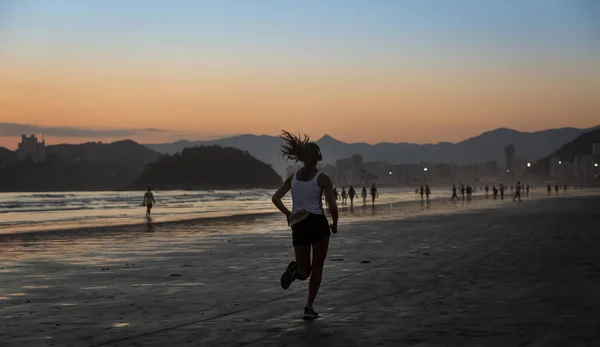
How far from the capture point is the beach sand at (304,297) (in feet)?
28.0

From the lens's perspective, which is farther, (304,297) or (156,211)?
(156,211)

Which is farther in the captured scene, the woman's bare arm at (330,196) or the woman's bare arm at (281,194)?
the woman's bare arm at (281,194)

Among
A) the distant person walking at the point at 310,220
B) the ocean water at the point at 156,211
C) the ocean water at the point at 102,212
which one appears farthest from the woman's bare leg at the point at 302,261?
the ocean water at the point at 102,212

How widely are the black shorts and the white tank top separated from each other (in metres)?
0.08

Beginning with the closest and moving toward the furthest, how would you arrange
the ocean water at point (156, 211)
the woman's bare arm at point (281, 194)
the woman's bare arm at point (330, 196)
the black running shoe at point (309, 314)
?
the black running shoe at point (309, 314)
the woman's bare arm at point (330, 196)
the woman's bare arm at point (281, 194)
the ocean water at point (156, 211)

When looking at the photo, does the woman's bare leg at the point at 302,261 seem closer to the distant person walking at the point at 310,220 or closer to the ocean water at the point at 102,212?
the distant person walking at the point at 310,220

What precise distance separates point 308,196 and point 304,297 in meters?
2.22

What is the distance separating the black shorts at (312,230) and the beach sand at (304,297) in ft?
3.01

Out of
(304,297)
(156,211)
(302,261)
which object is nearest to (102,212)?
(156,211)

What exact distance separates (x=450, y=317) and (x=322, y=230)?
177 centimetres

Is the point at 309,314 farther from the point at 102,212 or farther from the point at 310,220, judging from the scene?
the point at 102,212

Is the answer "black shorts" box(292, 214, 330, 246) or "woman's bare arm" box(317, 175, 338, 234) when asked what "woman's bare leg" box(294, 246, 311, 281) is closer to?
"black shorts" box(292, 214, 330, 246)

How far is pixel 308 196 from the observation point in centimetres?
1003

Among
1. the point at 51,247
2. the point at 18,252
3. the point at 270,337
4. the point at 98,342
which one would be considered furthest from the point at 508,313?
the point at 51,247
